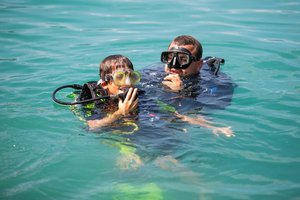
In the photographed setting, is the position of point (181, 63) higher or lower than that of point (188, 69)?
higher

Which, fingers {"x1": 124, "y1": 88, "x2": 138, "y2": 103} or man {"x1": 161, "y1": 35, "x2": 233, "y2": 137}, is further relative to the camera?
man {"x1": 161, "y1": 35, "x2": 233, "y2": 137}

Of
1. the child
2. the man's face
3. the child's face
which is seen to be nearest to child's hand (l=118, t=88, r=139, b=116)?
the child

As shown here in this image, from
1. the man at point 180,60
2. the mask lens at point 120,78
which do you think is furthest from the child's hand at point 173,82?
the mask lens at point 120,78

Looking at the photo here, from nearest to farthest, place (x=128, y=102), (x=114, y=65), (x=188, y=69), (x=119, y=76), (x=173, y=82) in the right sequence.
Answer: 1. (x=128, y=102)
2. (x=119, y=76)
3. (x=114, y=65)
4. (x=173, y=82)
5. (x=188, y=69)

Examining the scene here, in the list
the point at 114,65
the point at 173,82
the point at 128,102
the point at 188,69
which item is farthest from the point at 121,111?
the point at 188,69

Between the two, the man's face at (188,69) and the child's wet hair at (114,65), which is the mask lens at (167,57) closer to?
the man's face at (188,69)

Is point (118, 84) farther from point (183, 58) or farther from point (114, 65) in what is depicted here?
point (183, 58)

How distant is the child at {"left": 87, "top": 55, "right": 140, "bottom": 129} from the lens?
183 inches

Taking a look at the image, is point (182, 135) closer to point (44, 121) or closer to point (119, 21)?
point (44, 121)

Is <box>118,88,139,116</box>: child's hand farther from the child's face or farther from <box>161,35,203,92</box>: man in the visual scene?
<box>161,35,203,92</box>: man

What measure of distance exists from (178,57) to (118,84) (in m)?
1.24

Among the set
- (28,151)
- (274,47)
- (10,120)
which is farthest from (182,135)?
(274,47)

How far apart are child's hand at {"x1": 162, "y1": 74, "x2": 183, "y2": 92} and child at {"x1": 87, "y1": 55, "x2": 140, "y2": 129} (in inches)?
35.6

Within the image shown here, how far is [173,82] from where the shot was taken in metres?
5.76
